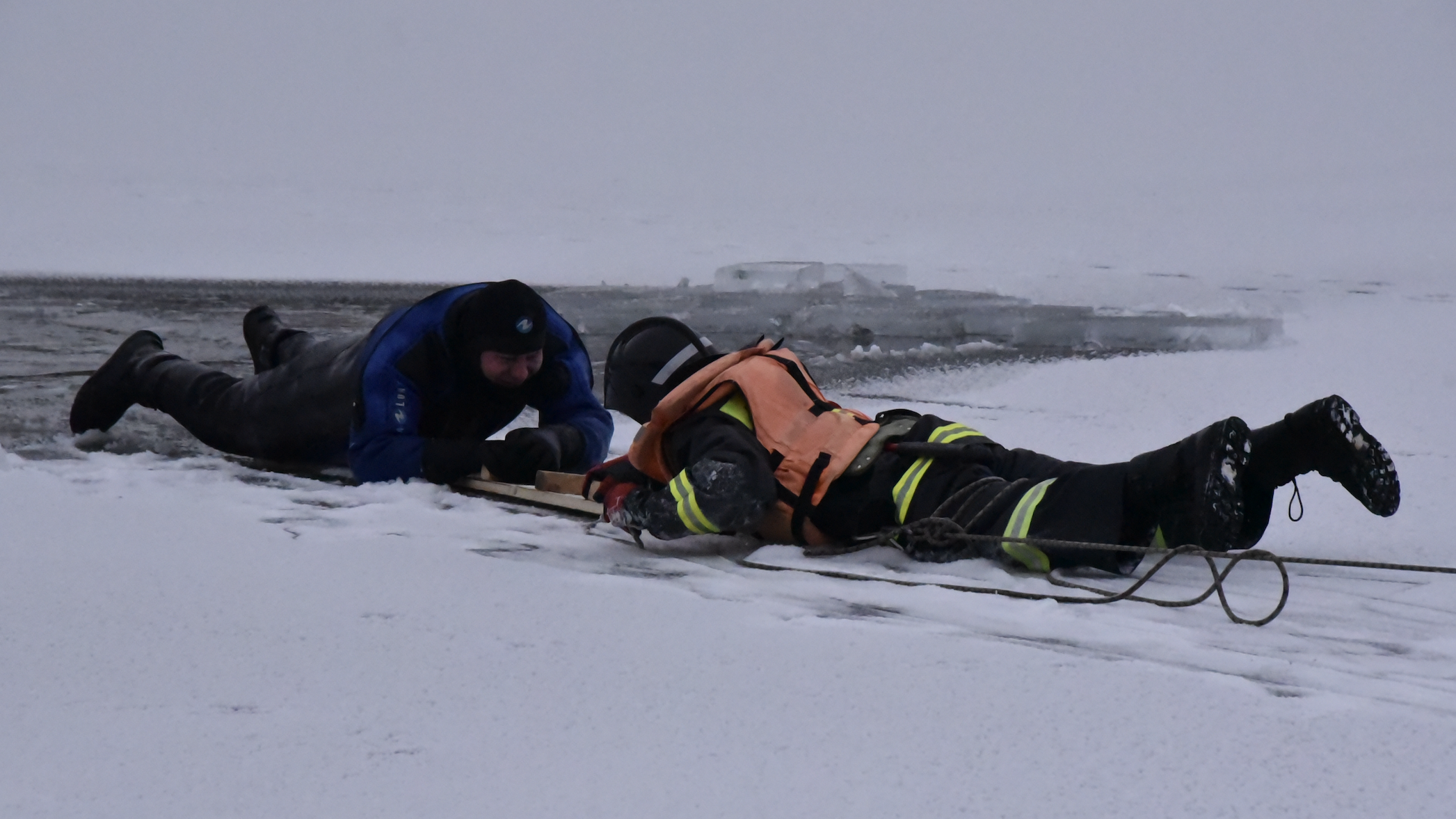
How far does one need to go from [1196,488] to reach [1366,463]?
0.90ft

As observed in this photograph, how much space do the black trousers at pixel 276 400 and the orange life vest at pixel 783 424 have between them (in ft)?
3.65

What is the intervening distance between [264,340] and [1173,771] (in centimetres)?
320

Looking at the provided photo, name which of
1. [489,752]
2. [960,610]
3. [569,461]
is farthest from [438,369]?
[489,752]

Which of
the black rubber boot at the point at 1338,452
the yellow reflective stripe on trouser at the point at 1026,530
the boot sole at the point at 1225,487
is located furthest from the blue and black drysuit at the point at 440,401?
the black rubber boot at the point at 1338,452

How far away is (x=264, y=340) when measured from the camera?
4195mm

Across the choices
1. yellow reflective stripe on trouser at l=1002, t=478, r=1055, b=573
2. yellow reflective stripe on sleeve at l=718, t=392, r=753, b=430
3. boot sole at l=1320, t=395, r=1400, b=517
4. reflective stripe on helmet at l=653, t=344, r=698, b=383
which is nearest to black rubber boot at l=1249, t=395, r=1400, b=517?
boot sole at l=1320, t=395, r=1400, b=517

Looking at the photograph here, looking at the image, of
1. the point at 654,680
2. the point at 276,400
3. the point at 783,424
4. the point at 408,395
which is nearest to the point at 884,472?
the point at 783,424

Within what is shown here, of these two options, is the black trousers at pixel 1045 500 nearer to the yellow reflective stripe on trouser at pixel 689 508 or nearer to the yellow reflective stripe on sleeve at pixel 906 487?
the yellow reflective stripe on sleeve at pixel 906 487

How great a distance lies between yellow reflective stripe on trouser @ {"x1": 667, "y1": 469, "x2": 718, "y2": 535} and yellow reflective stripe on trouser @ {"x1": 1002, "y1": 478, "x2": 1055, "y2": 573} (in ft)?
1.79

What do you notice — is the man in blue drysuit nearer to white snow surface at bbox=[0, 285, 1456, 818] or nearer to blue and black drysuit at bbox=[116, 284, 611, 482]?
blue and black drysuit at bbox=[116, 284, 611, 482]

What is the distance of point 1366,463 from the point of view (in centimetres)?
239

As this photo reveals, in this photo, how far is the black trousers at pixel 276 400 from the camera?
148 inches

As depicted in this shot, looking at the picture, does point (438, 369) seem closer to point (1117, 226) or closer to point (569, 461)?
point (569, 461)

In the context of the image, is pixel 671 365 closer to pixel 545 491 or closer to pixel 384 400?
pixel 545 491
